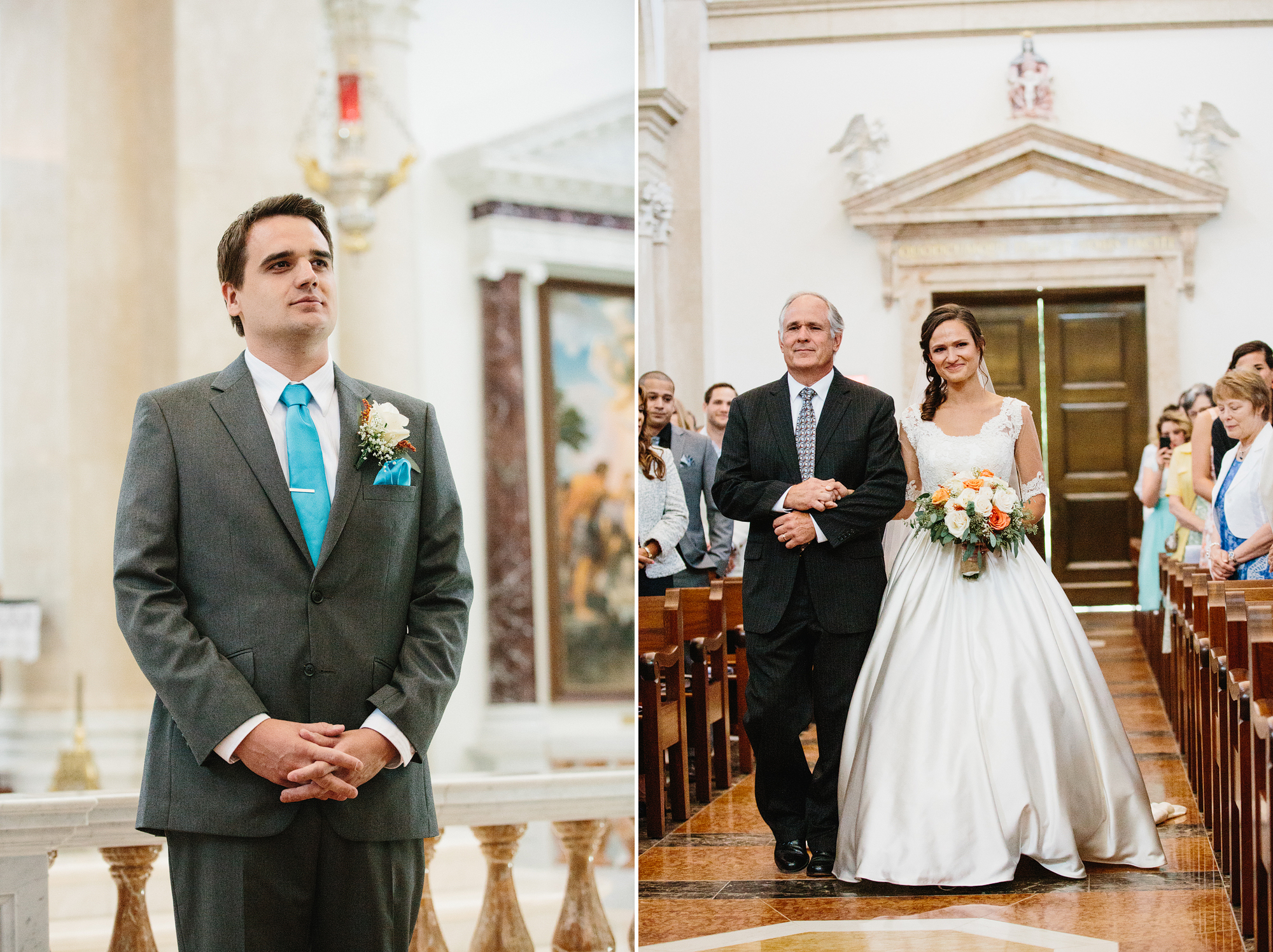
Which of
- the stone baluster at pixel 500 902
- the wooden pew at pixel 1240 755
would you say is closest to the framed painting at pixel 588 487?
the stone baluster at pixel 500 902

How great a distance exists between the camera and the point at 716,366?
27.0ft

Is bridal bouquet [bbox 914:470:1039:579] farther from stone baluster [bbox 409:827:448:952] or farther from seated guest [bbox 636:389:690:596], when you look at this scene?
stone baluster [bbox 409:827:448:952]

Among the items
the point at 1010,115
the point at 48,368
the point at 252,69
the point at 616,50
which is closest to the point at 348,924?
the point at 48,368

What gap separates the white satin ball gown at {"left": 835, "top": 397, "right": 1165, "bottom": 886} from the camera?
333 cm

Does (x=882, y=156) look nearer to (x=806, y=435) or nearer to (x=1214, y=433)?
(x=1214, y=433)

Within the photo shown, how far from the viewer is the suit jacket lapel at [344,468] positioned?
7.05 ft

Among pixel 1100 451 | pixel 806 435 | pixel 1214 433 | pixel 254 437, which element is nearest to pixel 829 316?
pixel 806 435

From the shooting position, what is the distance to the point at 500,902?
3033 mm

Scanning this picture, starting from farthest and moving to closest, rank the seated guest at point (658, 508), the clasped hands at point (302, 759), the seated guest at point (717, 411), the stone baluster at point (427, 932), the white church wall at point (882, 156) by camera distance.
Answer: the white church wall at point (882, 156), the seated guest at point (717, 411), the seated guest at point (658, 508), the stone baluster at point (427, 932), the clasped hands at point (302, 759)

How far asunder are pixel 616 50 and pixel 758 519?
4.77 meters

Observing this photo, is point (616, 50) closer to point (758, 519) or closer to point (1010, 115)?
point (1010, 115)

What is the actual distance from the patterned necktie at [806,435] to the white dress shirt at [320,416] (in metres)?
1.66

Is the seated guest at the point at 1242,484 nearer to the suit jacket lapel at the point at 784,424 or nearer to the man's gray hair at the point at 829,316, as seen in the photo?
the man's gray hair at the point at 829,316

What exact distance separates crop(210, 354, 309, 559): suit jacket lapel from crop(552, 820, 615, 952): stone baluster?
1.36 meters
